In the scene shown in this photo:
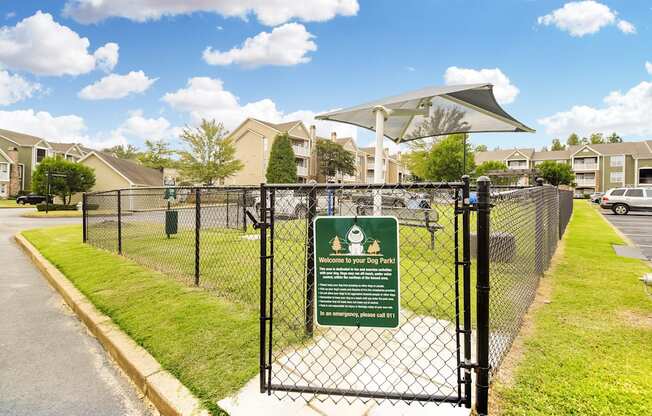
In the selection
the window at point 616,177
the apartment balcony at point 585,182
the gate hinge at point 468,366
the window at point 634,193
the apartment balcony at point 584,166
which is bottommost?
the gate hinge at point 468,366

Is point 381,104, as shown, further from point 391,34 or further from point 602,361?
point 391,34

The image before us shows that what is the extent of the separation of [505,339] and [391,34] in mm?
16499

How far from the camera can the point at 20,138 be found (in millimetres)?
46344

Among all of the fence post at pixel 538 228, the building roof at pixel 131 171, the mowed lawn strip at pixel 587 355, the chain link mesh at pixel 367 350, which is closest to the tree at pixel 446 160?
the building roof at pixel 131 171

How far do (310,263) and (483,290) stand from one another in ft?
4.49

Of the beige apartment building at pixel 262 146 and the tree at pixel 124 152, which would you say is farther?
the tree at pixel 124 152

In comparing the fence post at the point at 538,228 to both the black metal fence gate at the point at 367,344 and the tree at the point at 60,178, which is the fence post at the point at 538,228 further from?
the tree at the point at 60,178

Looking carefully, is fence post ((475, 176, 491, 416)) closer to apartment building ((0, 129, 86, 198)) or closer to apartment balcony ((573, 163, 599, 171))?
apartment building ((0, 129, 86, 198))

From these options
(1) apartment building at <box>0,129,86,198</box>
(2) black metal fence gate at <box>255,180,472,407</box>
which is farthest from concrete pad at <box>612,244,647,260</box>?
(1) apartment building at <box>0,129,86,198</box>

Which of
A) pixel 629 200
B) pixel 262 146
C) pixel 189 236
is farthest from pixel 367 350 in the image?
pixel 262 146

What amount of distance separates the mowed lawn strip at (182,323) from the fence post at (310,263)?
50cm

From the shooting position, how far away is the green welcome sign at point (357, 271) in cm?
204

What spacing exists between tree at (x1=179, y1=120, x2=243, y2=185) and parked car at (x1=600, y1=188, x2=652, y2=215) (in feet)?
98.3

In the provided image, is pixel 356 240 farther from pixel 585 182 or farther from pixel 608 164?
pixel 585 182
